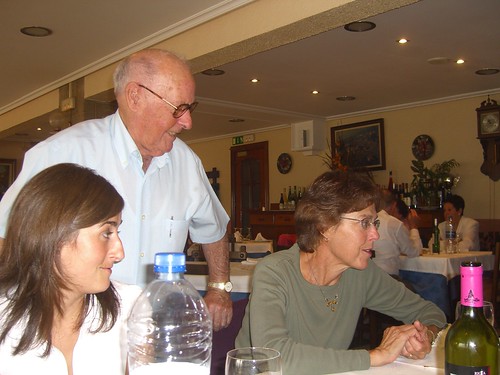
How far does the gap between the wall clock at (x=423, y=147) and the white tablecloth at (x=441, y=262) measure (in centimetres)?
343

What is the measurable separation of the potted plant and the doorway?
404cm

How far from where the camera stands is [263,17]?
474 centimetres

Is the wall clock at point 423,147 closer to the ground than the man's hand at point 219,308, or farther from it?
farther from it

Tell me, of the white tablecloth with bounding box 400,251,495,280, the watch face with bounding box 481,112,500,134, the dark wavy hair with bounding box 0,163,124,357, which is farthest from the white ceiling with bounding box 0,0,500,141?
the dark wavy hair with bounding box 0,163,124,357

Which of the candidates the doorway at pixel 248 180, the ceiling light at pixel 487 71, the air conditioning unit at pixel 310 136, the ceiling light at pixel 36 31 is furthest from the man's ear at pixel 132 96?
the doorway at pixel 248 180

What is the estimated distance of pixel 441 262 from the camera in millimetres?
5449

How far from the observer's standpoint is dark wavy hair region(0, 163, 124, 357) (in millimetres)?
1340

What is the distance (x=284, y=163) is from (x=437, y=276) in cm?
643

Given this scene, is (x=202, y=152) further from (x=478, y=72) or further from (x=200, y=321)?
(x=200, y=321)

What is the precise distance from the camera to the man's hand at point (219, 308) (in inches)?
84.5

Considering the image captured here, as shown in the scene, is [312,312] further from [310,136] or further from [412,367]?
[310,136]

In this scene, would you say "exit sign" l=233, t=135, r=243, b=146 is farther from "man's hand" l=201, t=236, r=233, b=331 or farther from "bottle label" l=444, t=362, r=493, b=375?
"bottle label" l=444, t=362, r=493, b=375

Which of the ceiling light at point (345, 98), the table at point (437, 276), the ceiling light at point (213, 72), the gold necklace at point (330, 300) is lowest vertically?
the table at point (437, 276)

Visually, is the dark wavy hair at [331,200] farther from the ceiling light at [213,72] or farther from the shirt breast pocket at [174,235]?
the ceiling light at [213,72]
